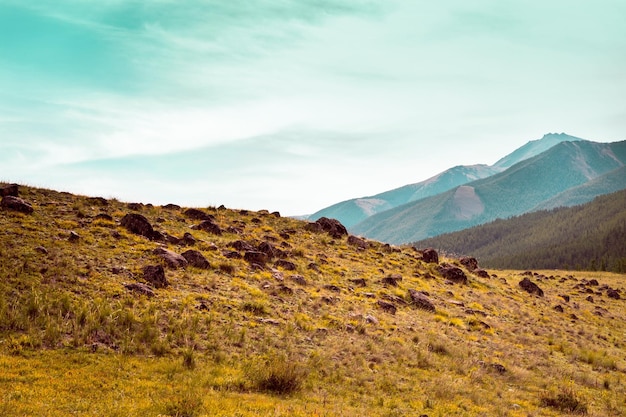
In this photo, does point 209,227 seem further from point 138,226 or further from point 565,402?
point 565,402

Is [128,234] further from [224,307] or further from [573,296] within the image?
[573,296]

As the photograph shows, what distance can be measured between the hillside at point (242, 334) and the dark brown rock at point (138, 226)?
0.41ft

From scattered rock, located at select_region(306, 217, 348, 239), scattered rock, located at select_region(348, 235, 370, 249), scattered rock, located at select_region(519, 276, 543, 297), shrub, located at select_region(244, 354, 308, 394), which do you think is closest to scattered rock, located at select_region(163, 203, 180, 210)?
scattered rock, located at select_region(306, 217, 348, 239)

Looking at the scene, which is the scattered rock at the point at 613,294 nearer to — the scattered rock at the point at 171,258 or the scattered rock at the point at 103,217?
the scattered rock at the point at 171,258

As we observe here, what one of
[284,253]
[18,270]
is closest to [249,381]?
[18,270]

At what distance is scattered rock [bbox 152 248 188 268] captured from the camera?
A: 21206 mm

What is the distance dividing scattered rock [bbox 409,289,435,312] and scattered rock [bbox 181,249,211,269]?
1459cm

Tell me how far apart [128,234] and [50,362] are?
13.5 metres

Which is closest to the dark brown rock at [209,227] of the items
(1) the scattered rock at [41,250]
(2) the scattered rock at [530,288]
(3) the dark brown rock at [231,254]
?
(3) the dark brown rock at [231,254]

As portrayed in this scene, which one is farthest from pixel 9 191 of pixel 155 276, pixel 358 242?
pixel 358 242

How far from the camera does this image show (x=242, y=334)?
15883mm

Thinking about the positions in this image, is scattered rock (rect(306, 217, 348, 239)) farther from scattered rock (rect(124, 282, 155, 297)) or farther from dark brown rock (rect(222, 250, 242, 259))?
scattered rock (rect(124, 282, 155, 297))

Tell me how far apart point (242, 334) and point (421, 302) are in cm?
1524

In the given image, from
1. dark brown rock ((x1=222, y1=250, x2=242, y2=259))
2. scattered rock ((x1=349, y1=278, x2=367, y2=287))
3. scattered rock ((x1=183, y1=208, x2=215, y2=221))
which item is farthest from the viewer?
scattered rock ((x1=183, y1=208, x2=215, y2=221))
